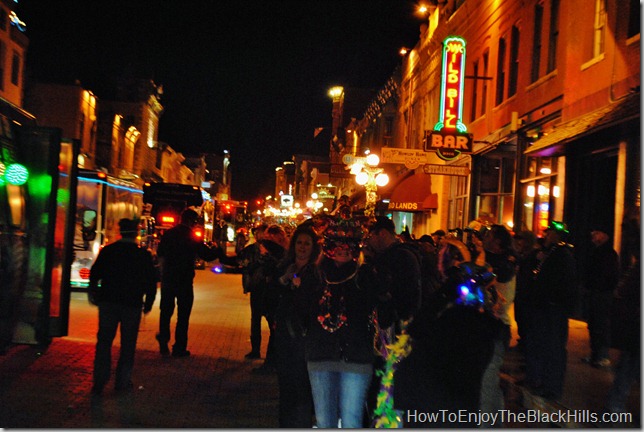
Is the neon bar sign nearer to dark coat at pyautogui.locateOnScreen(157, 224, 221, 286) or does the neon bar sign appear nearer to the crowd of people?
dark coat at pyautogui.locateOnScreen(157, 224, 221, 286)

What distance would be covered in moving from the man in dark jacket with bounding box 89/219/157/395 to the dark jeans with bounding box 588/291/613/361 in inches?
236

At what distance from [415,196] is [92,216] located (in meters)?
12.9

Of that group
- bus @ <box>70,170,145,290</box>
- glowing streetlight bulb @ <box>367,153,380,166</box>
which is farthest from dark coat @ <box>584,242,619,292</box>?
glowing streetlight bulb @ <box>367,153,380,166</box>

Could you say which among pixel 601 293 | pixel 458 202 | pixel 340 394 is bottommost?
pixel 340 394

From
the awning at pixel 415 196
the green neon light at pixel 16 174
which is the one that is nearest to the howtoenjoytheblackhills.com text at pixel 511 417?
the green neon light at pixel 16 174

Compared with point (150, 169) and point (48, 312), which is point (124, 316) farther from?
point (150, 169)

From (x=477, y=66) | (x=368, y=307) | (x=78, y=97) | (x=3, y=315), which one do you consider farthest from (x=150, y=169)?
(x=368, y=307)

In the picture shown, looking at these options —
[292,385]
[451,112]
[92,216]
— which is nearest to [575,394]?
[292,385]

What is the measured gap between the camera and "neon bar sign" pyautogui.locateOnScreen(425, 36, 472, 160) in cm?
1783

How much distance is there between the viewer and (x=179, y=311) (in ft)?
30.9

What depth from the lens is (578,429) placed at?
664 centimetres

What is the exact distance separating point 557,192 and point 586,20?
3511 mm

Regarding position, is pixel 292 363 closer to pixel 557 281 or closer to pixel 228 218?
pixel 557 281

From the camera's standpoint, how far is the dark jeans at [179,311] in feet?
30.6
